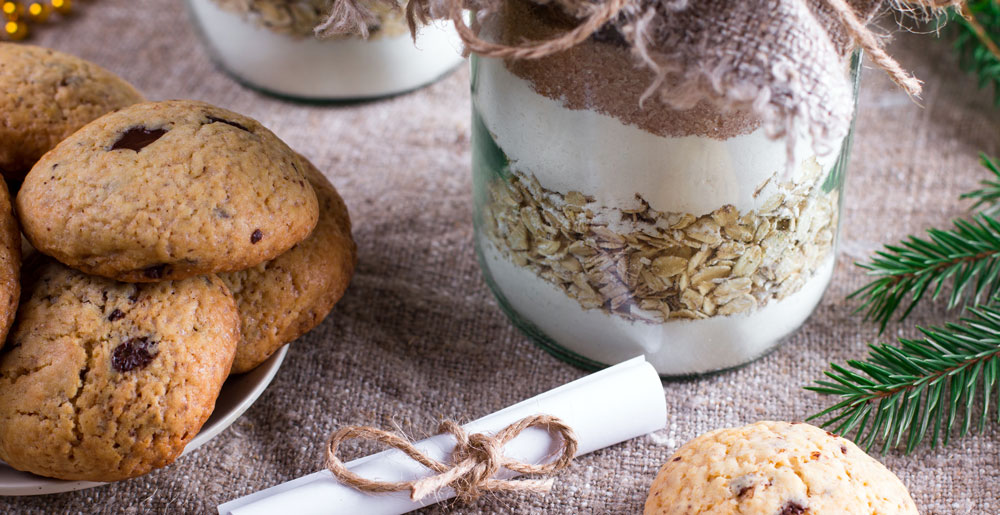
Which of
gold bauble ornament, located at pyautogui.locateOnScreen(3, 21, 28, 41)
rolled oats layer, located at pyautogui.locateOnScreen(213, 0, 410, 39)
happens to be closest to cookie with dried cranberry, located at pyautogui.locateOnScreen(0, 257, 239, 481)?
rolled oats layer, located at pyautogui.locateOnScreen(213, 0, 410, 39)

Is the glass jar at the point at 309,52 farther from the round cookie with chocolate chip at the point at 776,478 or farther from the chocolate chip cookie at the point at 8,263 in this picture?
the round cookie with chocolate chip at the point at 776,478

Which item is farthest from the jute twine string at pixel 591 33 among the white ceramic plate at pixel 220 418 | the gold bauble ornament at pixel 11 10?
the gold bauble ornament at pixel 11 10

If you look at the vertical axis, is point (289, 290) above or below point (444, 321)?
above

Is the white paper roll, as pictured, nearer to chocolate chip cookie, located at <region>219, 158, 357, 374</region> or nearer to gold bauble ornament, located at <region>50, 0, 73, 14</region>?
chocolate chip cookie, located at <region>219, 158, 357, 374</region>

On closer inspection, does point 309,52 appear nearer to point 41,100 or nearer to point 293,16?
point 293,16

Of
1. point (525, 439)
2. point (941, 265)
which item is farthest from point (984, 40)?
point (525, 439)

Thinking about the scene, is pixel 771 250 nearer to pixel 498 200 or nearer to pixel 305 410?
pixel 498 200

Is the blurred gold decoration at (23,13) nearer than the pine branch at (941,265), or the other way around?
the pine branch at (941,265)
